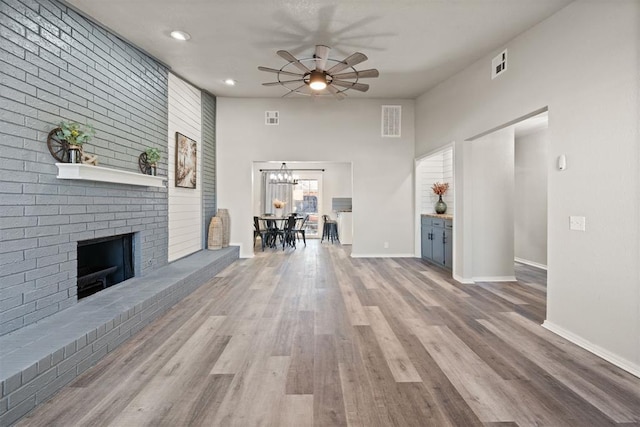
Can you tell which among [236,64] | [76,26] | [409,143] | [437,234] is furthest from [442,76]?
[76,26]

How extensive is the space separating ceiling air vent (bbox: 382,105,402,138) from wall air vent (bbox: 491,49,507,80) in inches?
97.7

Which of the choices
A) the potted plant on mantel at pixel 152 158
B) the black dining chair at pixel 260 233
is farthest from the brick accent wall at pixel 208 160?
the potted plant on mantel at pixel 152 158

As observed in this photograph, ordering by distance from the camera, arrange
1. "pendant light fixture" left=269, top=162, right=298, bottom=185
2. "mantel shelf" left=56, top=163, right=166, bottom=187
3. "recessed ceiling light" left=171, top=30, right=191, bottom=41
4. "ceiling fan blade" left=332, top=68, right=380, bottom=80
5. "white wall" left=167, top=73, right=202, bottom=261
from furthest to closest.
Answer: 1. "pendant light fixture" left=269, top=162, right=298, bottom=185
2. "white wall" left=167, top=73, right=202, bottom=261
3. "ceiling fan blade" left=332, top=68, right=380, bottom=80
4. "recessed ceiling light" left=171, top=30, right=191, bottom=41
5. "mantel shelf" left=56, top=163, right=166, bottom=187

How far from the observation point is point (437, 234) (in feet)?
17.5

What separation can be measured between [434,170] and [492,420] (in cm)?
511

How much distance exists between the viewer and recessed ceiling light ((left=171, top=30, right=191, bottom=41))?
3477mm

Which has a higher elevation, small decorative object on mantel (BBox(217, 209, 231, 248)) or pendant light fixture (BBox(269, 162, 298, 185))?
pendant light fixture (BBox(269, 162, 298, 185))

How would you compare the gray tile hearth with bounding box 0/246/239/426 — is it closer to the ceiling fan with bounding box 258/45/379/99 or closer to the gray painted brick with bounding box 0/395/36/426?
the gray painted brick with bounding box 0/395/36/426

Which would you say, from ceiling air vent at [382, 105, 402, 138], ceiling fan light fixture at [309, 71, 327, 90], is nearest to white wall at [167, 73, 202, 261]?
ceiling fan light fixture at [309, 71, 327, 90]

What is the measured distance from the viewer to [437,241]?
5.33 metres

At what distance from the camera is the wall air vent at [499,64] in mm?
3500

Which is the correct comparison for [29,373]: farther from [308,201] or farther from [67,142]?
[308,201]

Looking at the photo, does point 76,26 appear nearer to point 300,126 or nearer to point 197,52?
point 197,52

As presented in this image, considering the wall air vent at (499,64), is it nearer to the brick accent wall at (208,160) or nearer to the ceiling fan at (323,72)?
the ceiling fan at (323,72)
